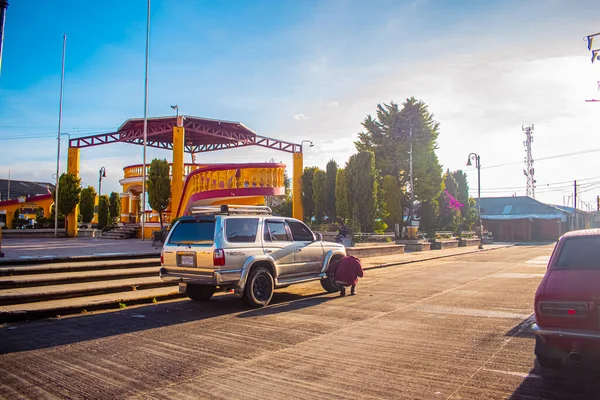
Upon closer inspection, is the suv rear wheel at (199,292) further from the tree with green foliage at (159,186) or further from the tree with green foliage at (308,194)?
the tree with green foliage at (308,194)

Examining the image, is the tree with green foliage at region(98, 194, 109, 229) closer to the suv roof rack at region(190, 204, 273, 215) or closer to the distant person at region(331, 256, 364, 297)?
the suv roof rack at region(190, 204, 273, 215)

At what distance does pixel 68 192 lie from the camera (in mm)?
26188

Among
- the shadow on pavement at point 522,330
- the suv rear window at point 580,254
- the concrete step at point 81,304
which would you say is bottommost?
the concrete step at point 81,304

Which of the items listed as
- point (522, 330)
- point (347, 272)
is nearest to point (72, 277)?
point (347, 272)

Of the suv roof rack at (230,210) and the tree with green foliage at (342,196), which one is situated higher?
the tree with green foliage at (342,196)

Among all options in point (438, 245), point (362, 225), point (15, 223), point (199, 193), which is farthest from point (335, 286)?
point (15, 223)

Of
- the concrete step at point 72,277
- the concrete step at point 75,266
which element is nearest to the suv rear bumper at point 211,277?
the concrete step at point 72,277

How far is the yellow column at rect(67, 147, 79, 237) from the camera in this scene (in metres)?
26.9

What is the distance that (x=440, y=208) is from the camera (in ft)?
137

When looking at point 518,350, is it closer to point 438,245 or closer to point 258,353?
point 258,353

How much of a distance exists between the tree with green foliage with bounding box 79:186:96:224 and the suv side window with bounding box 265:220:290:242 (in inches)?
1055

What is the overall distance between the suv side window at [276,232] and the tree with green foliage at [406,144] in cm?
2621

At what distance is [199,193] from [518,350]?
18.5 meters

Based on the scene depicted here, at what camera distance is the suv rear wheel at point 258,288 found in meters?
9.40
